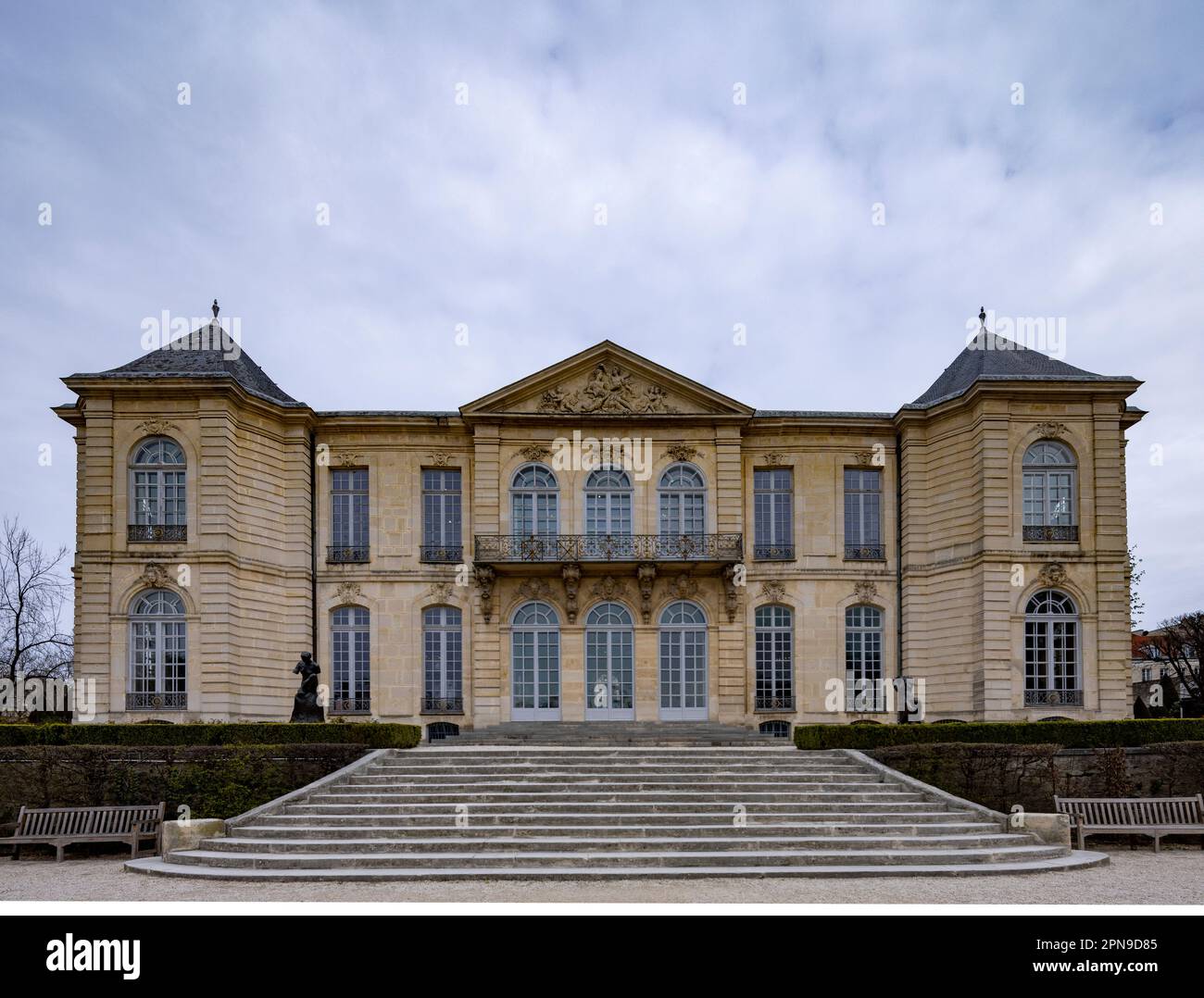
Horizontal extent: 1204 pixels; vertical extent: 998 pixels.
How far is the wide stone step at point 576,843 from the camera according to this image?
1273 centimetres

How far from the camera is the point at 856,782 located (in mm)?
15797

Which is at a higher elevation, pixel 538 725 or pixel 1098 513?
pixel 1098 513

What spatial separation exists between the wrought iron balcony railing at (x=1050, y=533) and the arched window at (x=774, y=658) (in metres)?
5.74

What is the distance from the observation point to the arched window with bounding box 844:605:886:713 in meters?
25.0

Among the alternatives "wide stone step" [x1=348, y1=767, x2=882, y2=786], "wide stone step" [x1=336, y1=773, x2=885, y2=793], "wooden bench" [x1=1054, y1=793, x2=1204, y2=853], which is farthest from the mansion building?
"wide stone step" [x1=336, y1=773, x2=885, y2=793]

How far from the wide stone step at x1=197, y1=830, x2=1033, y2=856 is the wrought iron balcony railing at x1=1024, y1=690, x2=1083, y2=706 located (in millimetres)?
10688

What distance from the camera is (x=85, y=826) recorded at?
14.5 metres

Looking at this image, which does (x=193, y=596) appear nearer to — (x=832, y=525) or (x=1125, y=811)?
(x=832, y=525)

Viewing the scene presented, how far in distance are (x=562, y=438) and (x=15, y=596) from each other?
21380 mm

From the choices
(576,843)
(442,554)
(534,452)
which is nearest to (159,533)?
(442,554)

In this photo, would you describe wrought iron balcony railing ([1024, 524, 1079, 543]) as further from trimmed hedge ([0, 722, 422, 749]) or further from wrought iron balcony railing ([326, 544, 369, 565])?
wrought iron balcony railing ([326, 544, 369, 565])

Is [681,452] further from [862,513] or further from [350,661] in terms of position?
[350,661]

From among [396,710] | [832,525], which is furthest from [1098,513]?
[396,710]
